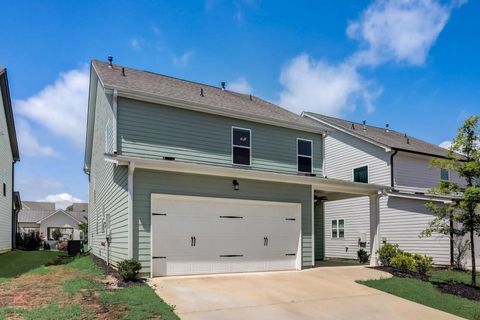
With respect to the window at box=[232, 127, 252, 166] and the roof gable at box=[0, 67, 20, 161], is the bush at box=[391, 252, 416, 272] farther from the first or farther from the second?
the roof gable at box=[0, 67, 20, 161]

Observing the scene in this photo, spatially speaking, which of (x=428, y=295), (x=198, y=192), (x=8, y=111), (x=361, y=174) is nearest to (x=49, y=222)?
(x=8, y=111)

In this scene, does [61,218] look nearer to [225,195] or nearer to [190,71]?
[190,71]

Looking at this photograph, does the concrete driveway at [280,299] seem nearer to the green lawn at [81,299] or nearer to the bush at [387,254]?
the green lawn at [81,299]

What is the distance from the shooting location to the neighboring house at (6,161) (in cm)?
1864

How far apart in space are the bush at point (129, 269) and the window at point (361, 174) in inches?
535

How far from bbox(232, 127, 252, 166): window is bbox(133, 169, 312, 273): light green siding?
66.9 inches

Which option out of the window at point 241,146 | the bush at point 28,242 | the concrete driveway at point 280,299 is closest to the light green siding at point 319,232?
the window at point 241,146

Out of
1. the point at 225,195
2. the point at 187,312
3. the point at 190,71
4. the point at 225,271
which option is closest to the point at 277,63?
the point at 190,71

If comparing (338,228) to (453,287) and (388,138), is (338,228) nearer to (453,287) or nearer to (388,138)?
(388,138)

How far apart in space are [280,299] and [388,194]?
9911 mm

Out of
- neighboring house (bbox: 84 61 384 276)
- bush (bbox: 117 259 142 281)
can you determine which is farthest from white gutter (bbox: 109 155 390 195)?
bush (bbox: 117 259 142 281)

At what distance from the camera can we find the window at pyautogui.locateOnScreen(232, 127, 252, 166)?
1445 centimetres

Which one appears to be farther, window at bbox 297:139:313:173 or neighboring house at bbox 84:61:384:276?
window at bbox 297:139:313:173

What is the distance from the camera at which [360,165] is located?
20.6 meters
